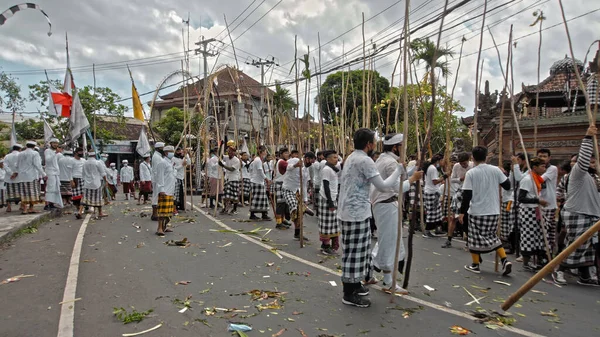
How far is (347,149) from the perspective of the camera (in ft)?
35.9

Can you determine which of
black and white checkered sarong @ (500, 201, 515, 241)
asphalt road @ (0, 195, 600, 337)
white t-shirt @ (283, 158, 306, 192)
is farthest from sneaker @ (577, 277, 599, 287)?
white t-shirt @ (283, 158, 306, 192)

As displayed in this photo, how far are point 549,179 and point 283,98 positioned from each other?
7175mm

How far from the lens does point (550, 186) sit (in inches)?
247

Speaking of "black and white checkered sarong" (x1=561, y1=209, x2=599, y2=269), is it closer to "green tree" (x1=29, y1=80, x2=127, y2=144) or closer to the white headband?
the white headband

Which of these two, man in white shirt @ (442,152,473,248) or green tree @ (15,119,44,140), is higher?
green tree @ (15,119,44,140)

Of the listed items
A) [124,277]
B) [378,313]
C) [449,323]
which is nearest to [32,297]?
[124,277]

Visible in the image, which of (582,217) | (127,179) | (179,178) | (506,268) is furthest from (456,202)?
→ (127,179)

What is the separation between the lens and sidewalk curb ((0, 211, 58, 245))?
24.4 ft

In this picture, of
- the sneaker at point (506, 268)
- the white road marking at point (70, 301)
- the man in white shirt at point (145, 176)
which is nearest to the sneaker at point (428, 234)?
the sneaker at point (506, 268)

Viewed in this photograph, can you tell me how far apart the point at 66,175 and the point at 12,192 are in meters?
1.48

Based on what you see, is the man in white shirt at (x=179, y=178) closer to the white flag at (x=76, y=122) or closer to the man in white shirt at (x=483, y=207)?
the white flag at (x=76, y=122)

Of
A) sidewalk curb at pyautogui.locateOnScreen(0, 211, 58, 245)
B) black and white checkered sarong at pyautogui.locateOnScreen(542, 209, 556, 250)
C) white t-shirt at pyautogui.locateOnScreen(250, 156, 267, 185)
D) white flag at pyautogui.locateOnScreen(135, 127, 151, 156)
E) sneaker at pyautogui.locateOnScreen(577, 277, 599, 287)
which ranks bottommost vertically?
sneaker at pyautogui.locateOnScreen(577, 277, 599, 287)

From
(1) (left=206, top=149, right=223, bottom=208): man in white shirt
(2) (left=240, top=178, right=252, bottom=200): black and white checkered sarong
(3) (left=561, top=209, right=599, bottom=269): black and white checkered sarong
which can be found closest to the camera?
Result: (3) (left=561, top=209, right=599, bottom=269): black and white checkered sarong

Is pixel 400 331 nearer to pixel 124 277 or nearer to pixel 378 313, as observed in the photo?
pixel 378 313
